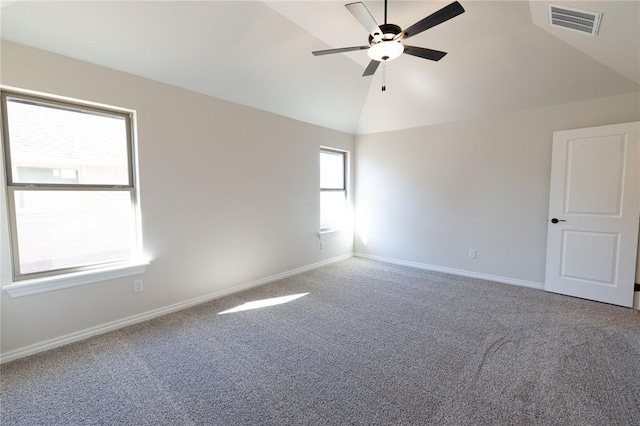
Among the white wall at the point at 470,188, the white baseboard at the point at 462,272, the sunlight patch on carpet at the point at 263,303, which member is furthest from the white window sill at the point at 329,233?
the sunlight patch on carpet at the point at 263,303

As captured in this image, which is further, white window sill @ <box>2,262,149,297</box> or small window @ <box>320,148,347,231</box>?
small window @ <box>320,148,347,231</box>

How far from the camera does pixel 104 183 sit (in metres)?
2.64

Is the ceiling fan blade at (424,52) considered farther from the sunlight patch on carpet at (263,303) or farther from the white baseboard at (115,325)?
the white baseboard at (115,325)

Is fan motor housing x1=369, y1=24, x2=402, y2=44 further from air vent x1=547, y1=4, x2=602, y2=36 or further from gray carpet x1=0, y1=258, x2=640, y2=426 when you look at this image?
gray carpet x1=0, y1=258, x2=640, y2=426

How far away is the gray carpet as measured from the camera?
1661mm

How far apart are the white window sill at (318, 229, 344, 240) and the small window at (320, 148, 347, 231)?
80 mm

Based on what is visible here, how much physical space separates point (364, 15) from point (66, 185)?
2.83m


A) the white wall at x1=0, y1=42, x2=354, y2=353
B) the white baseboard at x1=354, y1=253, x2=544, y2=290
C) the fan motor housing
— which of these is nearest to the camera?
the fan motor housing

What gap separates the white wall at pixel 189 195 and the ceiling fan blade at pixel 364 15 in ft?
6.72

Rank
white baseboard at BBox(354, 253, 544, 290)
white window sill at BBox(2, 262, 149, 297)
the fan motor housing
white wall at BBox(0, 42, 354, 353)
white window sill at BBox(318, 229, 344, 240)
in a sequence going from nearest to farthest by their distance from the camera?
the fan motor housing < white window sill at BBox(2, 262, 149, 297) < white wall at BBox(0, 42, 354, 353) < white baseboard at BBox(354, 253, 544, 290) < white window sill at BBox(318, 229, 344, 240)

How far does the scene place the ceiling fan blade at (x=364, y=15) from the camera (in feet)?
5.83

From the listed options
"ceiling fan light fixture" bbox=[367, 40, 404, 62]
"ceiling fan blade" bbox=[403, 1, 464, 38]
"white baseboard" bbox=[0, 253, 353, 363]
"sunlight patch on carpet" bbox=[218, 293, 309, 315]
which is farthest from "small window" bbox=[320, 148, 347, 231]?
"ceiling fan blade" bbox=[403, 1, 464, 38]

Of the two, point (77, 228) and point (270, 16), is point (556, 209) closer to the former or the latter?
point (270, 16)

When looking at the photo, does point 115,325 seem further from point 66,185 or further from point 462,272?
point 462,272
